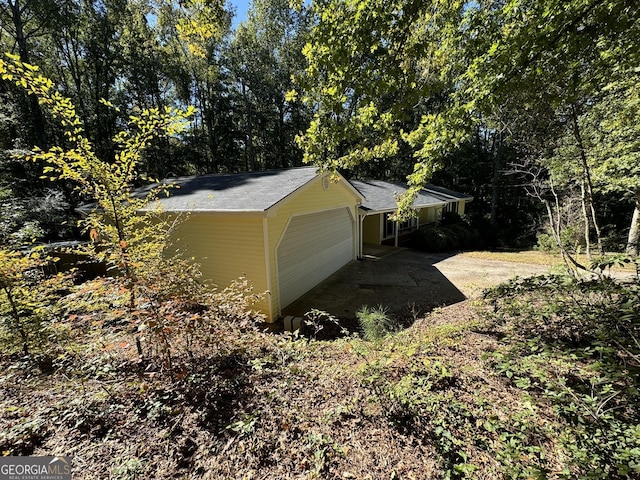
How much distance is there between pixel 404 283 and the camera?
30.3 ft

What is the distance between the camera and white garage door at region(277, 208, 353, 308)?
770 centimetres

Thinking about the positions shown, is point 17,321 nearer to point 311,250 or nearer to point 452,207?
point 311,250

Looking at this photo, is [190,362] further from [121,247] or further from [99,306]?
[121,247]

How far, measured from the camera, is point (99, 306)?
3.48 metres

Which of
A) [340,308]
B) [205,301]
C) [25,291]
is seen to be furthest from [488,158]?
[25,291]

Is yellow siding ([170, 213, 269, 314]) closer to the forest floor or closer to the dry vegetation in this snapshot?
the dry vegetation

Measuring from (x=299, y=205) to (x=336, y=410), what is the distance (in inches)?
229

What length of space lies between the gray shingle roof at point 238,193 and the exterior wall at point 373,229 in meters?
7.77

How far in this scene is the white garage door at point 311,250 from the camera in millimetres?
7703

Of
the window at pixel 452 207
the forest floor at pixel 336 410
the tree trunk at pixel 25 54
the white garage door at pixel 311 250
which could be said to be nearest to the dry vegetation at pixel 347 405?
the forest floor at pixel 336 410

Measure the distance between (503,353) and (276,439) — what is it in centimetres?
262

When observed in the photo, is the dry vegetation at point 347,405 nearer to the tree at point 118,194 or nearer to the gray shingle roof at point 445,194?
the tree at point 118,194

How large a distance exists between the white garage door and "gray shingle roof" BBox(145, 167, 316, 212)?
3.89 feet

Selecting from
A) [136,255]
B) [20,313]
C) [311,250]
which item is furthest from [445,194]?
[20,313]
